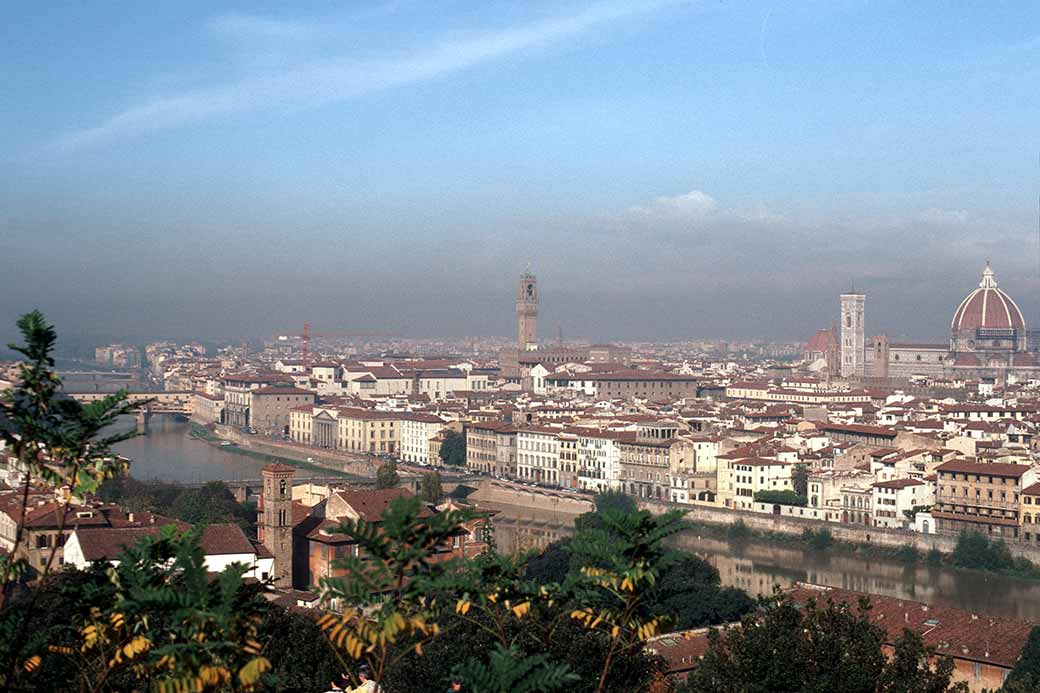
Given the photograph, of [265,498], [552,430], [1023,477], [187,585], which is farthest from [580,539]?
[552,430]

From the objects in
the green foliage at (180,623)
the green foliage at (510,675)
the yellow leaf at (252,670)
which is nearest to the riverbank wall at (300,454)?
the green foliage at (180,623)

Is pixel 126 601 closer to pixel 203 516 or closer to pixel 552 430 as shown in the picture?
pixel 203 516

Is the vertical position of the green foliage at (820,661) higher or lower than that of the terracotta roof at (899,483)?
higher

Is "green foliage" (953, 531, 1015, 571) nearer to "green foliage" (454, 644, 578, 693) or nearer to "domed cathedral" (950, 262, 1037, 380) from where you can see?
"green foliage" (454, 644, 578, 693)

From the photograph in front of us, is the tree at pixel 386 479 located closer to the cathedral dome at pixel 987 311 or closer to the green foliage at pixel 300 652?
the green foliage at pixel 300 652

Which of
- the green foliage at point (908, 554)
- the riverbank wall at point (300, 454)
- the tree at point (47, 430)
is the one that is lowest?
the riverbank wall at point (300, 454)

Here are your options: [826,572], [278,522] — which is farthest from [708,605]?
[826,572]

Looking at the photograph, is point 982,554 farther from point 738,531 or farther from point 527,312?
point 527,312

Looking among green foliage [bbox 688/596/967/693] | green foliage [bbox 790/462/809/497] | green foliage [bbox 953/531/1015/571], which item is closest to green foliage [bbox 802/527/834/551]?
green foliage [bbox 790/462/809/497]
